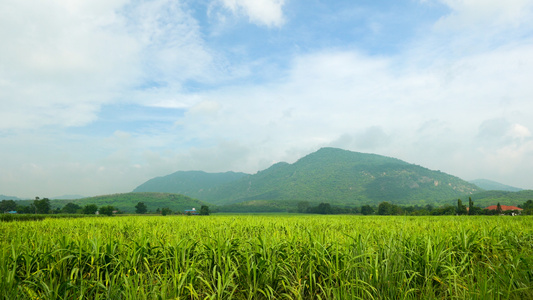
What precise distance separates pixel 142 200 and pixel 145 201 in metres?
4.67

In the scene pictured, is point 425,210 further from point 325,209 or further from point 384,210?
point 325,209

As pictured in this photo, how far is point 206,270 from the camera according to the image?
17.6ft

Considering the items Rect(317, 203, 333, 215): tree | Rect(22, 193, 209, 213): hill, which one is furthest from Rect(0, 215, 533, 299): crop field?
Rect(22, 193, 209, 213): hill

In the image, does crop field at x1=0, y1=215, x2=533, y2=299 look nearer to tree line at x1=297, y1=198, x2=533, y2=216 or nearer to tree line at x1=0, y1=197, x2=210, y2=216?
tree line at x1=297, y1=198, x2=533, y2=216

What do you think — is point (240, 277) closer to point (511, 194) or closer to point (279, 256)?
point (279, 256)

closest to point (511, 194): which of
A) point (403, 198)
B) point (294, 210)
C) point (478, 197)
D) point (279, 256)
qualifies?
point (478, 197)

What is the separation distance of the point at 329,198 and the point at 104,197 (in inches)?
5899

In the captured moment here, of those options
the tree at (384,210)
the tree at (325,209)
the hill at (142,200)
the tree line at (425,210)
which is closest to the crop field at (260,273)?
the tree line at (425,210)

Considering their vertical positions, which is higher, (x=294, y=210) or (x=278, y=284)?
(x=278, y=284)

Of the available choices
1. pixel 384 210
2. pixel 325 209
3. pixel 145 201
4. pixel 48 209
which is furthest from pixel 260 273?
pixel 145 201

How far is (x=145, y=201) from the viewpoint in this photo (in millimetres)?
168125

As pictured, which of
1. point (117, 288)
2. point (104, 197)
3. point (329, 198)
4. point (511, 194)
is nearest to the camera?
point (117, 288)

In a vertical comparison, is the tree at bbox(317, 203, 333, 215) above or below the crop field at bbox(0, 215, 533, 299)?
below

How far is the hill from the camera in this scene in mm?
158000
